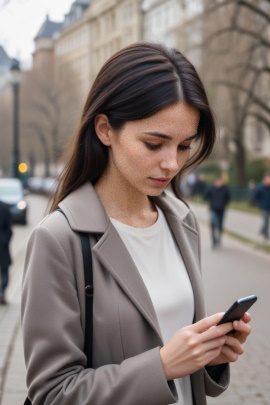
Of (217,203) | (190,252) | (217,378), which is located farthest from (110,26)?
(217,378)

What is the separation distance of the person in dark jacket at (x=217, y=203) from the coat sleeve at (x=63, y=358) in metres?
15.4

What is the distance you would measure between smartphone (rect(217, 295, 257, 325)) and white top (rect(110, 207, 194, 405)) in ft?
0.81

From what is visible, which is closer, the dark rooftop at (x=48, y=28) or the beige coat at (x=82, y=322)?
the beige coat at (x=82, y=322)

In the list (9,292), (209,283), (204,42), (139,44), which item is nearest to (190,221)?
(139,44)

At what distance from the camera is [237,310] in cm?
181

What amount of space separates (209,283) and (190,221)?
344 inches

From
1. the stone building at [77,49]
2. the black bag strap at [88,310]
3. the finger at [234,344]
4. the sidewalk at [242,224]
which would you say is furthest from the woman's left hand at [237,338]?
the stone building at [77,49]

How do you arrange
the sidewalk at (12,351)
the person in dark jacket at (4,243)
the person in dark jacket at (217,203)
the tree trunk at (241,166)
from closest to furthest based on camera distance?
1. the sidewalk at (12,351)
2. the person in dark jacket at (4,243)
3. the person in dark jacket at (217,203)
4. the tree trunk at (241,166)

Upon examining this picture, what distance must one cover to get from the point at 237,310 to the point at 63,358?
1.51 ft

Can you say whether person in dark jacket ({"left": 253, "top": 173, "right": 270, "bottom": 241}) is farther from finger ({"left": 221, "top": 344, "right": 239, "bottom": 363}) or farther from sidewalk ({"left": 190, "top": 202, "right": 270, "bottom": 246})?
finger ({"left": 221, "top": 344, "right": 239, "bottom": 363})

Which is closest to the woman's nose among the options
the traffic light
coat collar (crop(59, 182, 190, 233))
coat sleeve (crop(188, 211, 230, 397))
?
coat collar (crop(59, 182, 190, 233))

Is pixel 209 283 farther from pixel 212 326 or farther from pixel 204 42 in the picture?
pixel 204 42

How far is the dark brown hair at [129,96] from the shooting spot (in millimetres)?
1899

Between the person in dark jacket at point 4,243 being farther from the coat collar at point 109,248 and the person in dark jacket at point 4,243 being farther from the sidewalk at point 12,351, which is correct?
the coat collar at point 109,248
